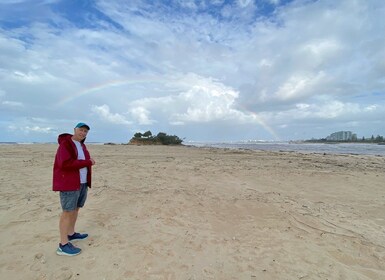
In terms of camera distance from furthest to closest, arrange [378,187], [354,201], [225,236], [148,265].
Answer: [378,187], [354,201], [225,236], [148,265]

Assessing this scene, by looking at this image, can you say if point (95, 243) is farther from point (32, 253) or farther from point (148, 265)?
point (148, 265)

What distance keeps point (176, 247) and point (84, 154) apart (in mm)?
2294

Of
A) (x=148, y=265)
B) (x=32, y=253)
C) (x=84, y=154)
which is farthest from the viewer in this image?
(x=84, y=154)

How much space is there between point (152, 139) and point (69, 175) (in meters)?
52.6

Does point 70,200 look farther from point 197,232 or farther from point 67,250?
point 197,232

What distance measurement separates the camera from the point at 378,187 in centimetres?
1040

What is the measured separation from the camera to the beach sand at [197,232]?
3.98 metres

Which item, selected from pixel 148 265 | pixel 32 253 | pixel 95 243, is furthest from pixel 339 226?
pixel 32 253

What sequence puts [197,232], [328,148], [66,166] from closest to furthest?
[66,166] → [197,232] → [328,148]

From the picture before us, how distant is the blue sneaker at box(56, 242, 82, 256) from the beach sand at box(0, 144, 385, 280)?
0.08 meters

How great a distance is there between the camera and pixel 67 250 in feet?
13.9

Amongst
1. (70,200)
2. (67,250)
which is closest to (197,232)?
(67,250)

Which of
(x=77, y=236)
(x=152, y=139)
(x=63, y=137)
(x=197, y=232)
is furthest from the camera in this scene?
(x=152, y=139)

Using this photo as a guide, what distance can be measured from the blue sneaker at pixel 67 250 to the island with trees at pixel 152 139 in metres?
51.6
